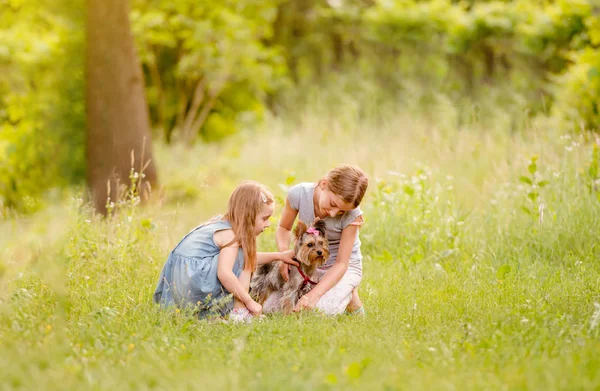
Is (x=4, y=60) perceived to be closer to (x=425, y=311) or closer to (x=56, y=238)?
(x=56, y=238)

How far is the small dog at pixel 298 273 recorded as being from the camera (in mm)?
5848

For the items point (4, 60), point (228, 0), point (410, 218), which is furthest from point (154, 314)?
point (228, 0)

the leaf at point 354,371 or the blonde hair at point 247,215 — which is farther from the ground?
the blonde hair at point 247,215

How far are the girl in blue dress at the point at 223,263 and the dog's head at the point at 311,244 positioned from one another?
20 cm

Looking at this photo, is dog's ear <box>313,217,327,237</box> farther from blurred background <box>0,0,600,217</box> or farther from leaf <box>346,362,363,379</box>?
blurred background <box>0,0,600,217</box>

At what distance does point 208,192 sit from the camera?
43.2 feet

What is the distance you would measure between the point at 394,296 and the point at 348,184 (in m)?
1.35

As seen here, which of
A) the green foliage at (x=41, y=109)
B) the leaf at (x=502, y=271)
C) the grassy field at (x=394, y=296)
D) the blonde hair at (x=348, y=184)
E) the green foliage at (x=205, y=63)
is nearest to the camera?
the grassy field at (x=394, y=296)

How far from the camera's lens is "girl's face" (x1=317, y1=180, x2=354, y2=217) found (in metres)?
5.83

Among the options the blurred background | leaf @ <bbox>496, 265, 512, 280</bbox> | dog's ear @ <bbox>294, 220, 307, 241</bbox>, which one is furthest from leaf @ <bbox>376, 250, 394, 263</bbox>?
the blurred background

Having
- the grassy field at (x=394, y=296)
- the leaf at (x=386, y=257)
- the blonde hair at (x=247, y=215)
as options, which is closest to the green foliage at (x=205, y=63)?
the grassy field at (x=394, y=296)

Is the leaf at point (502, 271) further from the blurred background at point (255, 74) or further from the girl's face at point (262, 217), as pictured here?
the blurred background at point (255, 74)

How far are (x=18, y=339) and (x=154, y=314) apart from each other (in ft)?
3.44

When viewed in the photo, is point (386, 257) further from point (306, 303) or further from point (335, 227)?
point (306, 303)
